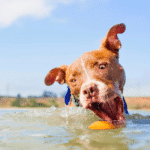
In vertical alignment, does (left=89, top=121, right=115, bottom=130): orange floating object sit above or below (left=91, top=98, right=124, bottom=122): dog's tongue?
below

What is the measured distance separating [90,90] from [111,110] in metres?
0.81

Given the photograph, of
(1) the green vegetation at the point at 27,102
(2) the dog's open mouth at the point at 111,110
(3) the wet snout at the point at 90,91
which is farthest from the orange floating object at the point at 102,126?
(1) the green vegetation at the point at 27,102

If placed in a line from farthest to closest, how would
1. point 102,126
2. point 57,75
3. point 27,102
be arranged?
point 27,102, point 57,75, point 102,126

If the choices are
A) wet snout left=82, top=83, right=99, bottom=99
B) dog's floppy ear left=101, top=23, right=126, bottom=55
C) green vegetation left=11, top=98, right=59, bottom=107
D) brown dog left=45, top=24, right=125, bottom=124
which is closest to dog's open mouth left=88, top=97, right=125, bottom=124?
brown dog left=45, top=24, right=125, bottom=124

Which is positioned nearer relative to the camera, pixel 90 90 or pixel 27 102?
pixel 90 90

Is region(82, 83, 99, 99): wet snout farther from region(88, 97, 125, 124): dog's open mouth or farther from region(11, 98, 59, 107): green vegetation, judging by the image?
region(11, 98, 59, 107): green vegetation

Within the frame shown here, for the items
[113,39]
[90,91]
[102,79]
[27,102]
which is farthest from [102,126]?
[27,102]

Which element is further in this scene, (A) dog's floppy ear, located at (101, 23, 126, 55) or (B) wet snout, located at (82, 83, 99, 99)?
(A) dog's floppy ear, located at (101, 23, 126, 55)

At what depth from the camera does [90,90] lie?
4.16 meters

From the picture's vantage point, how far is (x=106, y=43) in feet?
17.6

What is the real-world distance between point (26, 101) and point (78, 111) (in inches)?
743

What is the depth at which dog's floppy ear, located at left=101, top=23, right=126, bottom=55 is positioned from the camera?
5.27 meters

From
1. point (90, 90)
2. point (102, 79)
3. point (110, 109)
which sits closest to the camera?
point (90, 90)

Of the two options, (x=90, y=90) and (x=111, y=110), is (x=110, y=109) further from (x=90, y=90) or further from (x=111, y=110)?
(x=90, y=90)
